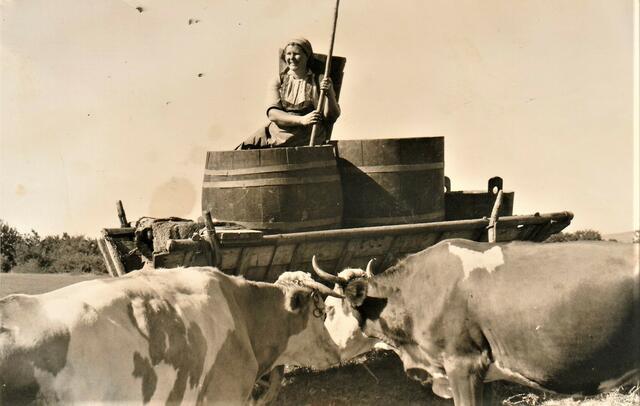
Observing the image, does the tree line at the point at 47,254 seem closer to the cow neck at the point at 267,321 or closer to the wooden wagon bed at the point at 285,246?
the wooden wagon bed at the point at 285,246

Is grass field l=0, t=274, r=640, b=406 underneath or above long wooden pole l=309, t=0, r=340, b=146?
underneath

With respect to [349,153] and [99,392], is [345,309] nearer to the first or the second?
[349,153]

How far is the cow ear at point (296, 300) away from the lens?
209 inches

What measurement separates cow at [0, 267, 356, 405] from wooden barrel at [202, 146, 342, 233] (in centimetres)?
69

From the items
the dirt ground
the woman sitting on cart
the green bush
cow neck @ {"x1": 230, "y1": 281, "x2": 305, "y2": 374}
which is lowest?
the dirt ground

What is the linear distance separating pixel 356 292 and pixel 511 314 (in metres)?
1.19

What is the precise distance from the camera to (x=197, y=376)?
14.2 feet

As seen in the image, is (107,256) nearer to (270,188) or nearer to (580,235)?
(270,188)

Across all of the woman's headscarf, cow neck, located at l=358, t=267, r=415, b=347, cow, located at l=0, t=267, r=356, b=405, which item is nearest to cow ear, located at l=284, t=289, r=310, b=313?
cow, located at l=0, t=267, r=356, b=405

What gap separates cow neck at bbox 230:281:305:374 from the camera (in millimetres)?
5125

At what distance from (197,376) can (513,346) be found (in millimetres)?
2028

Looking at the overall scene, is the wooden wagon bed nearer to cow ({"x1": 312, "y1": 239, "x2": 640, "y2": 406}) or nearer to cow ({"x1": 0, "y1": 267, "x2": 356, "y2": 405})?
cow ({"x1": 0, "y1": 267, "x2": 356, "y2": 405})

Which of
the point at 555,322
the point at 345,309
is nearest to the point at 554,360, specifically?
the point at 555,322

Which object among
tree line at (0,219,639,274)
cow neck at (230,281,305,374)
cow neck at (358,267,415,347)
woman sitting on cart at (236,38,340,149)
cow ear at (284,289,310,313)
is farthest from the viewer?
tree line at (0,219,639,274)
